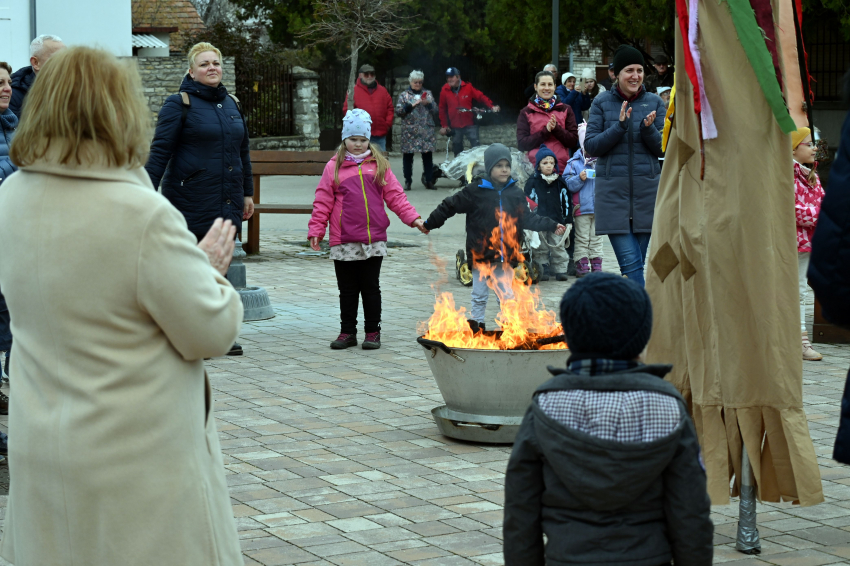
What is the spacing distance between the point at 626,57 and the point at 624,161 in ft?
2.37

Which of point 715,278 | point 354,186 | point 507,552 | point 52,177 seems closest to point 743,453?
point 715,278

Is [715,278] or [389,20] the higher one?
[389,20]

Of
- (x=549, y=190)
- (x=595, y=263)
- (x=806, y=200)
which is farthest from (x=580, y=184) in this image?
(x=806, y=200)

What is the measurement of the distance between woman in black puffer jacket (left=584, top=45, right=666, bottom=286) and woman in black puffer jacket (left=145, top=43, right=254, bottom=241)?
101 inches

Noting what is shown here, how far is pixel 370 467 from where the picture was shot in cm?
570

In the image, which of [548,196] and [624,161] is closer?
[624,161]

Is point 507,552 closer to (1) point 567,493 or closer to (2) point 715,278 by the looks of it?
(1) point 567,493

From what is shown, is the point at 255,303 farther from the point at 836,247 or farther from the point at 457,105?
the point at 457,105

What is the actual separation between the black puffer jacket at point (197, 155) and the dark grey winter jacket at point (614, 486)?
568cm

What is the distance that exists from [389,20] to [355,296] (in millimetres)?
23226

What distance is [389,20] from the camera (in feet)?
101

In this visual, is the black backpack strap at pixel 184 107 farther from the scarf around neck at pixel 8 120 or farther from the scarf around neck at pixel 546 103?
the scarf around neck at pixel 546 103

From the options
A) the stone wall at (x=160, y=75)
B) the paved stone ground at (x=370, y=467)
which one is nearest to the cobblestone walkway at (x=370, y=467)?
the paved stone ground at (x=370, y=467)

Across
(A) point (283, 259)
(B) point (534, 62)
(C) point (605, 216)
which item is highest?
(B) point (534, 62)
